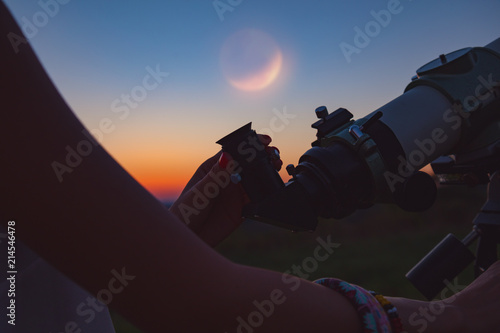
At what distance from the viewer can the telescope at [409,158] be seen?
1105mm

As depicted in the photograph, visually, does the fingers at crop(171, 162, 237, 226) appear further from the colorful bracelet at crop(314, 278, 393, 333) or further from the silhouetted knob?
the colorful bracelet at crop(314, 278, 393, 333)

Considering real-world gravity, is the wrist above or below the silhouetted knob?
below

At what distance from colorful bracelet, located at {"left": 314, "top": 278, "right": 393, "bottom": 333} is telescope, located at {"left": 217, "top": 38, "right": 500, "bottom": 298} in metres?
0.36

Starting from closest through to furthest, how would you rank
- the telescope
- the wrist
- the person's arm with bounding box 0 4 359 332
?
the person's arm with bounding box 0 4 359 332
the wrist
the telescope

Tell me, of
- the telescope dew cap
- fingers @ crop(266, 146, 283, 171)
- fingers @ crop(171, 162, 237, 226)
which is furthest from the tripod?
fingers @ crop(171, 162, 237, 226)

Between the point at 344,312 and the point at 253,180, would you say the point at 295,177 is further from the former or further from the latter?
the point at 344,312

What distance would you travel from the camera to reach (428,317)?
0.86m

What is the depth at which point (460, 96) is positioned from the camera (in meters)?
1.41

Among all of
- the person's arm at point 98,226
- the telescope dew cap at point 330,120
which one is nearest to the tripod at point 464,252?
the telescope dew cap at point 330,120

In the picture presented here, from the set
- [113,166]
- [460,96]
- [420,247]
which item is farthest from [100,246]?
[420,247]

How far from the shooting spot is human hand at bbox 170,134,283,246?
5.04ft

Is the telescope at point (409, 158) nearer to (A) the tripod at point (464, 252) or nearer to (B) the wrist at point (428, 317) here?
(A) the tripod at point (464, 252)

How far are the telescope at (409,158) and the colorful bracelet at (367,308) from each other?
36 centimetres

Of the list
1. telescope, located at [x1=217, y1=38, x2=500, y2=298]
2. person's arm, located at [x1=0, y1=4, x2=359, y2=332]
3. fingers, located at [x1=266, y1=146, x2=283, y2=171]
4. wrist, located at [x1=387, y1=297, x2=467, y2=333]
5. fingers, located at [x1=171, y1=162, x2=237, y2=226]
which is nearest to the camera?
person's arm, located at [x1=0, y1=4, x2=359, y2=332]
